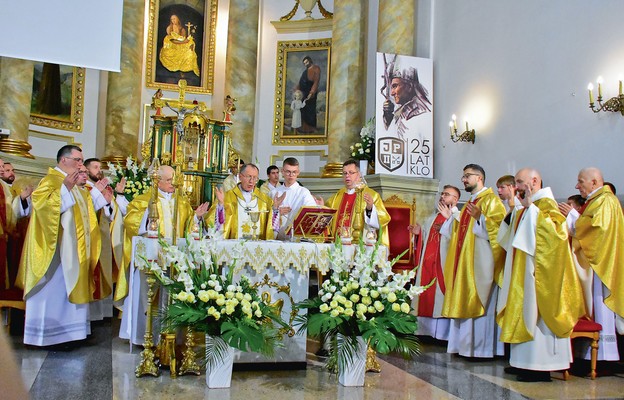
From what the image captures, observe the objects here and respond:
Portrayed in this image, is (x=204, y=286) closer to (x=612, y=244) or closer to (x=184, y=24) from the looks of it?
(x=612, y=244)

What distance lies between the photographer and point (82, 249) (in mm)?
6457

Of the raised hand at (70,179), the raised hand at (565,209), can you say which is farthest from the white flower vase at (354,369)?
the raised hand at (70,179)

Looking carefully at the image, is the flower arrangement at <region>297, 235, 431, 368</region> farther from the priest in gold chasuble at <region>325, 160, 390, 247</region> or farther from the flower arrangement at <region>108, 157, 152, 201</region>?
the flower arrangement at <region>108, 157, 152, 201</region>

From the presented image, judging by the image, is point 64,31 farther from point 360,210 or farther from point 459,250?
point 459,250

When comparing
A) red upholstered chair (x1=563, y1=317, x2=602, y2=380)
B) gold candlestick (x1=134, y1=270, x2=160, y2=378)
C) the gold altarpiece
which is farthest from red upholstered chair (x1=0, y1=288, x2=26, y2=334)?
red upholstered chair (x1=563, y1=317, x2=602, y2=380)

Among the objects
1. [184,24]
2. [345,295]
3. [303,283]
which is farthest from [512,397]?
[184,24]

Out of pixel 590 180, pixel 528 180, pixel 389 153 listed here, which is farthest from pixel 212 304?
pixel 389 153

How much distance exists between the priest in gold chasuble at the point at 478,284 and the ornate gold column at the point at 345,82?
195 inches

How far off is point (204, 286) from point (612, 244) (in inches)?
142

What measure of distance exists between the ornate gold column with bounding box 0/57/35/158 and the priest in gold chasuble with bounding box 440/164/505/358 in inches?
260

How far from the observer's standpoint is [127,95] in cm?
1194

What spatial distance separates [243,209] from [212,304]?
1791 mm

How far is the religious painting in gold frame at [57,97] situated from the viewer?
11508 millimetres

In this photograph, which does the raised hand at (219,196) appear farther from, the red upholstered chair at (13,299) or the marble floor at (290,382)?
the red upholstered chair at (13,299)
